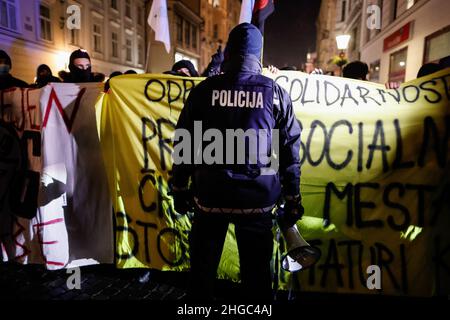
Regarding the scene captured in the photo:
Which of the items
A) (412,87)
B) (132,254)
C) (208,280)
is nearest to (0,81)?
(132,254)

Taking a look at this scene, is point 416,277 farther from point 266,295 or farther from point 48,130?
point 48,130

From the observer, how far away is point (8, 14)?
14.4m

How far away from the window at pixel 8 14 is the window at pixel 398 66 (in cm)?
1407

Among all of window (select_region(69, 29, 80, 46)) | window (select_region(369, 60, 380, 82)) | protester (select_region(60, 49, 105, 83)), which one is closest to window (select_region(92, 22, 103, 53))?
window (select_region(69, 29, 80, 46))

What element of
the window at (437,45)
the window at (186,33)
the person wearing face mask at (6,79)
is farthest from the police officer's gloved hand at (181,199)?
the window at (186,33)

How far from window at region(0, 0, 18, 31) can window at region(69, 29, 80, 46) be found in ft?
13.3

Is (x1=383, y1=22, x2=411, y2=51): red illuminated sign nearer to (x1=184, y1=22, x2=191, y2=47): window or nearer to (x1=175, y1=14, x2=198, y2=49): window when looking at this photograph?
A: (x1=175, y1=14, x2=198, y2=49): window

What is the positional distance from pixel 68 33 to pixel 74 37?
657mm

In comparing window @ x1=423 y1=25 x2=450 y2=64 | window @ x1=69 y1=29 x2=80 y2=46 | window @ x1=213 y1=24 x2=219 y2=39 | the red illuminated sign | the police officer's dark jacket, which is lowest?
the police officer's dark jacket

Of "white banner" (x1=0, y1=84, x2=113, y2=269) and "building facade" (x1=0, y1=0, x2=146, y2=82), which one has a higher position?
"building facade" (x1=0, y1=0, x2=146, y2=82)

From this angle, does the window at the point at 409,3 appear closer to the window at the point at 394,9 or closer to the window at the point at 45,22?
the window at the point at 394,9

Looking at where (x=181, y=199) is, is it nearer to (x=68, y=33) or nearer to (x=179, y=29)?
(x=68, y=33)

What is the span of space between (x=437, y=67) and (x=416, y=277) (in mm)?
2205

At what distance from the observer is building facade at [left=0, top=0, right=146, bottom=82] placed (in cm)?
1488
